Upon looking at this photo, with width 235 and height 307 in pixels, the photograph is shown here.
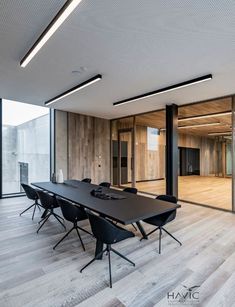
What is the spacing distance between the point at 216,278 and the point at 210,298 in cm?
36

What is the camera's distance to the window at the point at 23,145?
5.64m

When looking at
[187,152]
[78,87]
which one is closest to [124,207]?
[78,87]

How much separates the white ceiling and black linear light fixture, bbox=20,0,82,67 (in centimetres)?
7

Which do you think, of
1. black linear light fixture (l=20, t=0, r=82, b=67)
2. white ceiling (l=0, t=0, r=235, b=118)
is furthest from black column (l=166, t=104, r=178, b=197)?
black linear light fixture (l=20, t=0, r=82, b=67)

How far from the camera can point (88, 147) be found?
7191mm

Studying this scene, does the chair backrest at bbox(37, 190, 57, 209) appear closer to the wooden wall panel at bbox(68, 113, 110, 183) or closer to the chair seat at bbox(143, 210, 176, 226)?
the chair seat at bbox(143, 210, 176, 226)

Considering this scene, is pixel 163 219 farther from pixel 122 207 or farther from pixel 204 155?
pixel 204 155

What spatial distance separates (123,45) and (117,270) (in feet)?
9.64

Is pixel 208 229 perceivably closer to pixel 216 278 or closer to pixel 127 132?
pixel 216 278

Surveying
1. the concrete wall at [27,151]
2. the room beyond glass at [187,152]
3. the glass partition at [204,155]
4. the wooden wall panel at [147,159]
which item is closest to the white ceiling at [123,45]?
the concrete wall at [27,151]

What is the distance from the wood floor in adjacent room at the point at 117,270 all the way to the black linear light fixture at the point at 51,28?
284 cm

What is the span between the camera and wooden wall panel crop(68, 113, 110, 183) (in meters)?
6.76

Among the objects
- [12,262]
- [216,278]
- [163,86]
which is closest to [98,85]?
[163,86]

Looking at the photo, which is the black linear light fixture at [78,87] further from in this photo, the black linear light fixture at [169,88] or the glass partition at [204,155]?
the glass partition at [204,155]
